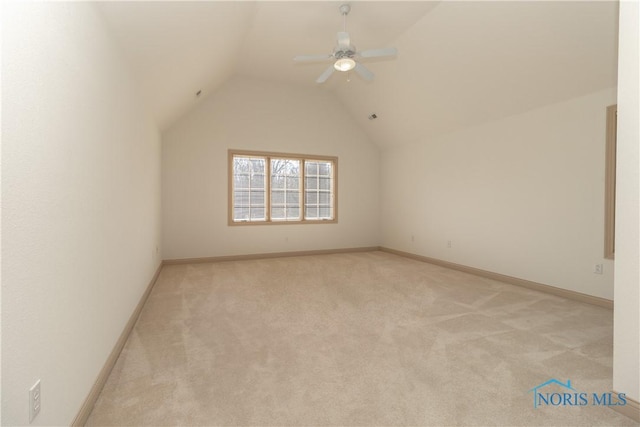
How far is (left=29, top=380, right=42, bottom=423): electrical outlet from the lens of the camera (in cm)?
108

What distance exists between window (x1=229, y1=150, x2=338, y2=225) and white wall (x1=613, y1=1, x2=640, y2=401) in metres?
5.21

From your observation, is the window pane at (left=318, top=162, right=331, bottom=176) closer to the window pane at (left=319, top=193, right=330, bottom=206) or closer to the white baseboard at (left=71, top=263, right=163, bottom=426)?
the window pane at (left=319, top=193, right=330, bottom=206)

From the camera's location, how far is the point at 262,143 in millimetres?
6039

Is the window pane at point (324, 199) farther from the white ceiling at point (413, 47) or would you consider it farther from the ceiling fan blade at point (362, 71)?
the ceiling fan blade at point (362, 71)

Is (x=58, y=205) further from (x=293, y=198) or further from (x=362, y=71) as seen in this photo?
(x=293, y=198)

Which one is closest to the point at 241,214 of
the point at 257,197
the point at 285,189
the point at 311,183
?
the point at 257,197

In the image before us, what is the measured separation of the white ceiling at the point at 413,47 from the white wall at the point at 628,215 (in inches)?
66.1

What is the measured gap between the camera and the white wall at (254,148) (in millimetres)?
5441

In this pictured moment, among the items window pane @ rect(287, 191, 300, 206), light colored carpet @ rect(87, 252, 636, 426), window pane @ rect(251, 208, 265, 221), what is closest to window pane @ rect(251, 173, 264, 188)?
window pane @ rect(251, 208, 265, 221)

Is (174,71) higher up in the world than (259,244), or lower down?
higher up

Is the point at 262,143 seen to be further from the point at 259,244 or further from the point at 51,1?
the point at 51,1

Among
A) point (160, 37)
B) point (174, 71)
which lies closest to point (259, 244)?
point (174, 71)

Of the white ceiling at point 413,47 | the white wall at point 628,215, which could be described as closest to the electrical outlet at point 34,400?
the white ceiling at point 413,47

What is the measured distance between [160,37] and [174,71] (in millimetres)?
820
